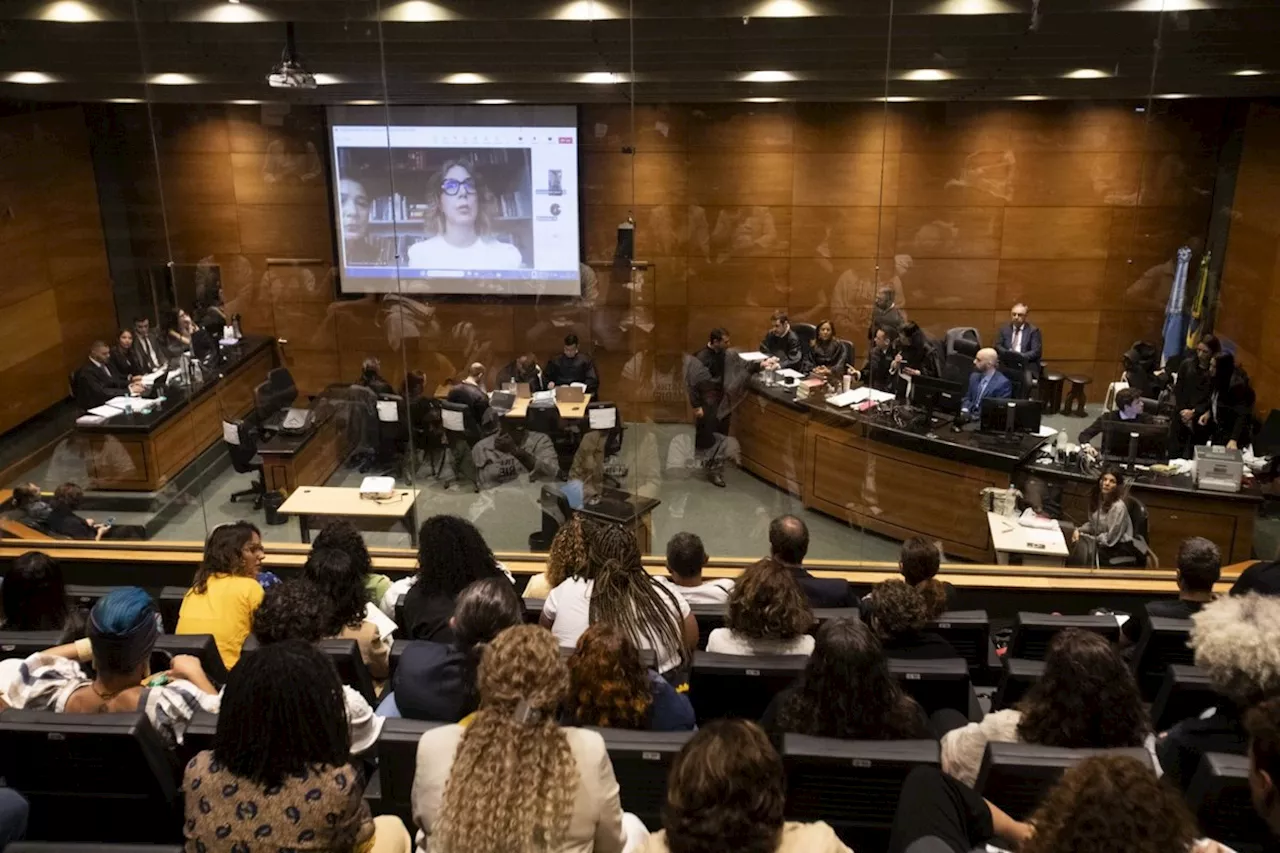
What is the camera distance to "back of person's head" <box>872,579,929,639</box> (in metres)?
3.31

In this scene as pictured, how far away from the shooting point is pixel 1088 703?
8.21 ft

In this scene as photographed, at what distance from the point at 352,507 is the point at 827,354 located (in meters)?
4.01

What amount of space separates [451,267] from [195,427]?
88.6 inches

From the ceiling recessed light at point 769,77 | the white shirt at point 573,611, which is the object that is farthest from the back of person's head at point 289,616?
the ceiling recessed light at point 769,77

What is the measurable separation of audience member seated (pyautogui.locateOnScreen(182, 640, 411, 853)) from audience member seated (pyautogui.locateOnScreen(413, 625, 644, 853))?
0.71 ft

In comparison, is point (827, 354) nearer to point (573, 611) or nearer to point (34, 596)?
point (573, 611)

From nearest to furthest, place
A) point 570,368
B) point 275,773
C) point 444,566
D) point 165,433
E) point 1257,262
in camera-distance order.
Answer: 1. point 275,773
2. point 444,566
3. point 165,433
4. point 570,368
5. point 1257,262

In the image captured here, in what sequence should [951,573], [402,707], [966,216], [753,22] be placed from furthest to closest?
[966,216], [753,22], [951,573], [402,707]

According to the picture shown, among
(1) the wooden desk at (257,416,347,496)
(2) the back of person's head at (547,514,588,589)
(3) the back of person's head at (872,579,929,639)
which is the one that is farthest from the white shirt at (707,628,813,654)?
(1) the wooden desk at (257,416,347,496)

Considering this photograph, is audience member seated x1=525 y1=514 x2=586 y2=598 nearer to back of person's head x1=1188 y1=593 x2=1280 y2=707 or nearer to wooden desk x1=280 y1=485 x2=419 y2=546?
back of person's head x1=1188 y1=593 x2=1280 y2=707

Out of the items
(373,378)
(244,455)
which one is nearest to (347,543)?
(244,455)

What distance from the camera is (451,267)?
7.71 meters

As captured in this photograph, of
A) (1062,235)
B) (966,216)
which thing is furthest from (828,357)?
(1062,235)

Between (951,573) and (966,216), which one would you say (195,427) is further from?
(966,216)
